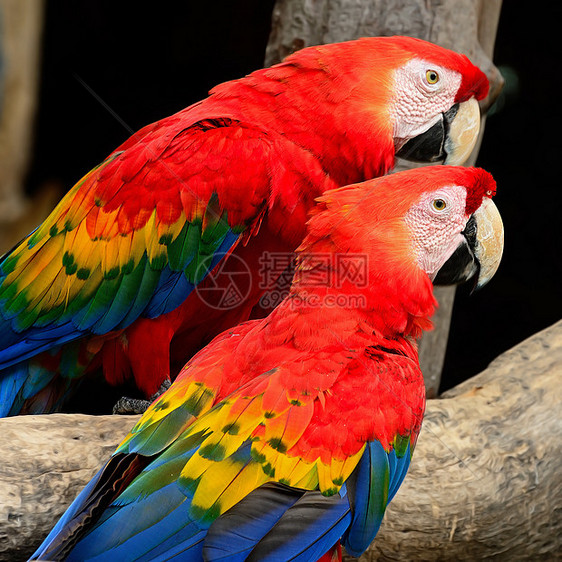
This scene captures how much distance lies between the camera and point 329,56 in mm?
1741

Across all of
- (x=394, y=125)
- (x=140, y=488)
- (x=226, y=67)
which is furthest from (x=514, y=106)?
(x=140, y=488)

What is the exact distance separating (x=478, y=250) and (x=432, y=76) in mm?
505

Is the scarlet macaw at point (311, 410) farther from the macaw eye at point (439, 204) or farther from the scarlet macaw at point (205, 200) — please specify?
the scarlet macaw at point (205, 200)

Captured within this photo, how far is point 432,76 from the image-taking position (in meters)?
1.74

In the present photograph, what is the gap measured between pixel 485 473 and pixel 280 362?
2.00 ft

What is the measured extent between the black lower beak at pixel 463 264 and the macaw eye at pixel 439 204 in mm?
87

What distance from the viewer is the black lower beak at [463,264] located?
57.7 inches

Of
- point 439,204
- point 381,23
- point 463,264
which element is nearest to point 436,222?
point 439,204

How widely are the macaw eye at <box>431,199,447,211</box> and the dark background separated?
5.99ft

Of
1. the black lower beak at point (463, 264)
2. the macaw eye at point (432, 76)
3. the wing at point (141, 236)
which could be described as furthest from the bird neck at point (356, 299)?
the macaw eye at point (432, 76)

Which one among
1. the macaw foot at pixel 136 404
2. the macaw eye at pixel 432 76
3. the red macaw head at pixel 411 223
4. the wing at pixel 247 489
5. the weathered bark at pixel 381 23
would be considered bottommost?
the macaw foot at pixel 136 404

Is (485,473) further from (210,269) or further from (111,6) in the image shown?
(111,6)
